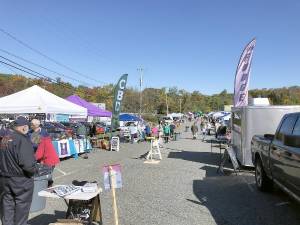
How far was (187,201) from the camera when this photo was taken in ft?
28.9

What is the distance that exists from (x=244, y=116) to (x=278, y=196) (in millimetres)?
Result: 5129

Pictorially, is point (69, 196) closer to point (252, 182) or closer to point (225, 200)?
point (225, 200)

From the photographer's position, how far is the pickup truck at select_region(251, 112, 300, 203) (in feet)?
22.1

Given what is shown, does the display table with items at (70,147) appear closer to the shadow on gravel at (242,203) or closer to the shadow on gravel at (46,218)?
the shadow on gravel at (242,203)

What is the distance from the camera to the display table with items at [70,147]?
57.5ft

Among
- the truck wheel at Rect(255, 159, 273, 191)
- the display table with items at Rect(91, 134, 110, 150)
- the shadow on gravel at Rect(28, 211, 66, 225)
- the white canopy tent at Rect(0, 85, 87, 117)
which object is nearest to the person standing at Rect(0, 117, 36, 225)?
the shadow on gravel at Rect(28, 211, 66, 225)

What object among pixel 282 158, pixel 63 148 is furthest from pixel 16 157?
A: pixel 63 148

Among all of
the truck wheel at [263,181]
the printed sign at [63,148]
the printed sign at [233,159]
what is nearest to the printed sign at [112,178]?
the truck wheel at [263,181]

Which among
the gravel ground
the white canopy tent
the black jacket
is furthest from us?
the white canopy tent

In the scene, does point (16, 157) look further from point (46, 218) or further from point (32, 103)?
point (32, 103)

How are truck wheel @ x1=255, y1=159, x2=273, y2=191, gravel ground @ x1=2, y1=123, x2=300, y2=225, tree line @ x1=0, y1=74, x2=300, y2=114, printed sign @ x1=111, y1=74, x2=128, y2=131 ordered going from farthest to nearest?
tree line @ x1=0, y1=74, x2=300, y2=114 < printed sign @ x1=111, y1=74, x2=128, y2=131 < truck wheel @ x1=255, y1=159, x2=273, y2=191 < gravel ground @ x1=2, y1=123, x2=300, y2=225

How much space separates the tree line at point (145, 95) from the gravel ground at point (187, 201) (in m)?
42.2

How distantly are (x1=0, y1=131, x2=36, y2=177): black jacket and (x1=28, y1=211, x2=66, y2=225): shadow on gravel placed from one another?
178cm

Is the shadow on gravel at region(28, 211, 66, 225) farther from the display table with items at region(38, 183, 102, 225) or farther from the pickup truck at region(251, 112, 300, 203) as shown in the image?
the pickup truck at region(251, 112, 300, 203)
